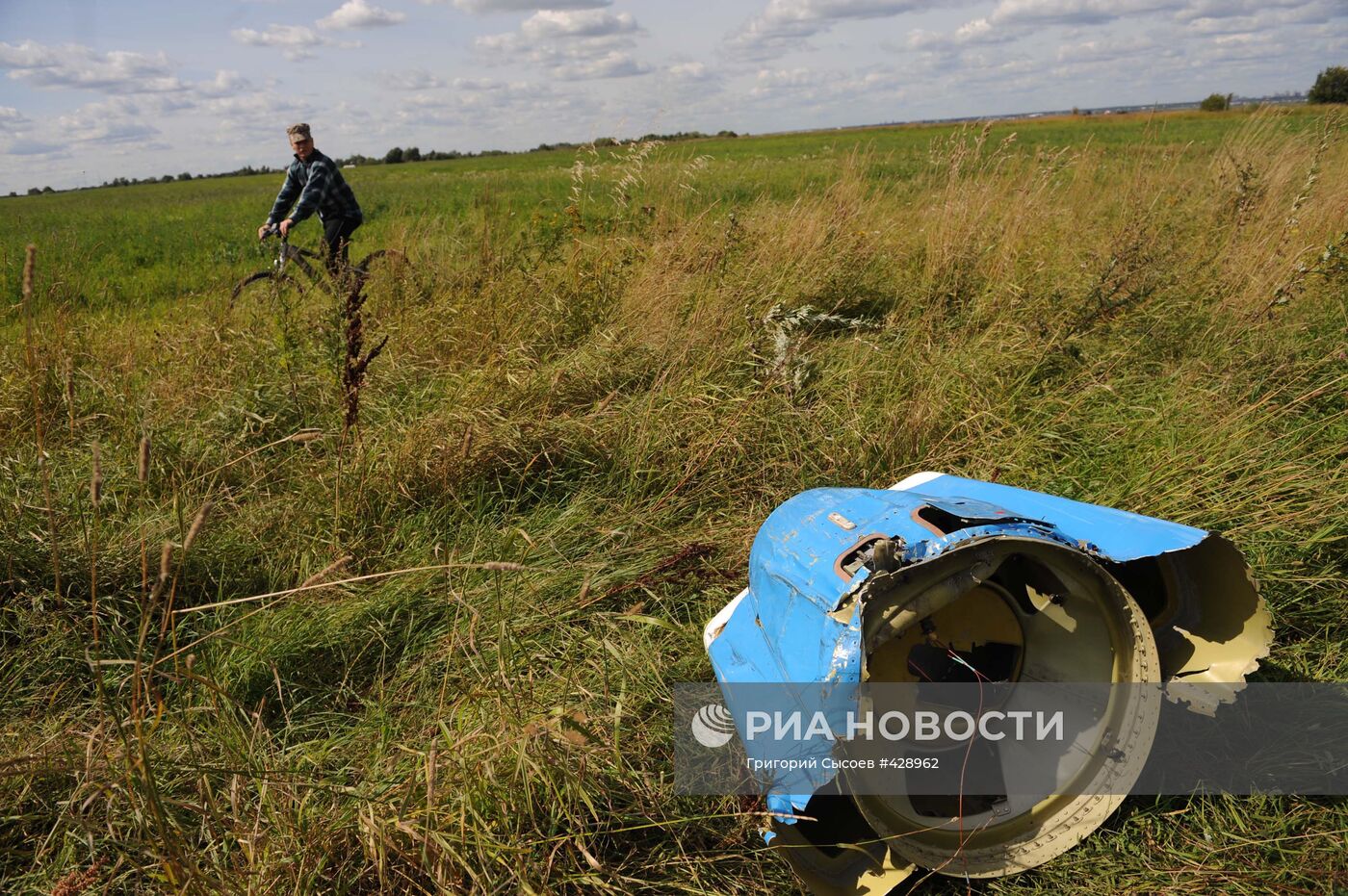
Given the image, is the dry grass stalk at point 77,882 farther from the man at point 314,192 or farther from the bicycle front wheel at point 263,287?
the man at point 314,192

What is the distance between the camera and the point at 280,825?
1.83m

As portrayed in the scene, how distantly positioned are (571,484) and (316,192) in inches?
172

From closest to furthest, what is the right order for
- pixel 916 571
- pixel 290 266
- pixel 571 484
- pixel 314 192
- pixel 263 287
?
1. pixel 916 571
2. pixel 571 484
3. pixel 290 266
4. pixel 263 287
5. pixel 314 192

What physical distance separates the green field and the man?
1189 mm

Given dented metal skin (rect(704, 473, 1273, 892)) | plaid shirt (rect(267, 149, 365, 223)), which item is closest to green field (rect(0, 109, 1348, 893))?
dented metal skin (rect(704, 473, 1273, 892))

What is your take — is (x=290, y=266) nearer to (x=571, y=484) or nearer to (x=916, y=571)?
(x=571, y=484)

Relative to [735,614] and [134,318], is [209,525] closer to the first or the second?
[735,614]

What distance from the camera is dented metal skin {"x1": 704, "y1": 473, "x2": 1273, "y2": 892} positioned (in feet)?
5.64

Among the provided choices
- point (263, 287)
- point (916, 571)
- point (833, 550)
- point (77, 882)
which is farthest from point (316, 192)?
point (916, 571)

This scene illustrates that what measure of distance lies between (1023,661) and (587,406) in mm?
2527

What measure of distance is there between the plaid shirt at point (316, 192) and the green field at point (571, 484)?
3.87 feet

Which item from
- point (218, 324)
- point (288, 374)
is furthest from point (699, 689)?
point (218, 324)

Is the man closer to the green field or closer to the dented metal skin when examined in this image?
the green field

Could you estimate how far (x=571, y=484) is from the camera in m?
→ 3.56
